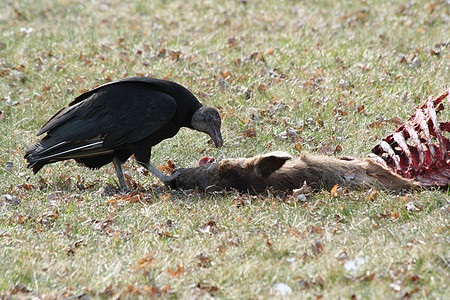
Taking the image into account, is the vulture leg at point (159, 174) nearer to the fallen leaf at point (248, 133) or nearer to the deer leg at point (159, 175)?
the deer leg at point (159, 175)

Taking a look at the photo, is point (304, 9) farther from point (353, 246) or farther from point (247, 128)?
point (353, 246)

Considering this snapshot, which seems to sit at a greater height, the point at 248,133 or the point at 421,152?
the point at 421,152

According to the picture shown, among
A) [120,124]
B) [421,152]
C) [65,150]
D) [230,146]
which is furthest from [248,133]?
[421,152]

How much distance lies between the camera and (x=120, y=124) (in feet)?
18.4

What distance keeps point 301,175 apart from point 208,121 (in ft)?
4.63

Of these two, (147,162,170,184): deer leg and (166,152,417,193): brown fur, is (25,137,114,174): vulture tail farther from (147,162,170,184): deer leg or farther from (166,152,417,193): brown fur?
(166,152,417,193): brown fur

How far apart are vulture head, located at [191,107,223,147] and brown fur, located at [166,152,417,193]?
2.49 feet

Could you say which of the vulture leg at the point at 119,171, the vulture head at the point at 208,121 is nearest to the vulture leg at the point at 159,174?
the vulture leg at the point at 119,171

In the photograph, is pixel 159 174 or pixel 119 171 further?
pixel 119 171

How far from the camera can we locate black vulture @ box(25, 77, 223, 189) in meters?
5.58

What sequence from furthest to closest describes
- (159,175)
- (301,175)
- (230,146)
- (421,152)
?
1. (230,146)
2. (159,175)
3. (301,175)
4. (421,152)

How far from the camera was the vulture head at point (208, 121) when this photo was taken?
599 centimetres

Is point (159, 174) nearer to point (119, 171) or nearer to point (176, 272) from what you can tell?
point (119, 171)

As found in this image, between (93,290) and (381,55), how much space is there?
6712mm
